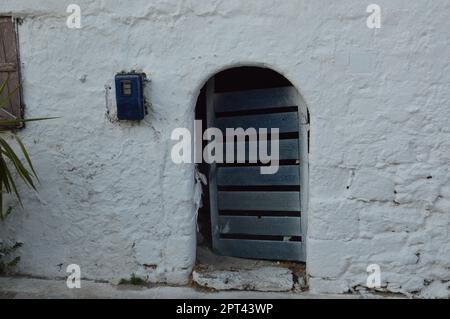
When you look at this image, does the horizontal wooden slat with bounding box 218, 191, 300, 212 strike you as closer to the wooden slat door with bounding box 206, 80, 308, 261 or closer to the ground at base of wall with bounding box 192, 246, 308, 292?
the wooden slat door with bounding box 206, 80, 308, 261

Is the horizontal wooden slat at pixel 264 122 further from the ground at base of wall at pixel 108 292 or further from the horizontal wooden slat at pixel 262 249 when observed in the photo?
the ground at base of wall at pixel 108 292

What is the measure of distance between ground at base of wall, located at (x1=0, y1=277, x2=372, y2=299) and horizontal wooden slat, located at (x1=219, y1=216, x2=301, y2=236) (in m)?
0.56

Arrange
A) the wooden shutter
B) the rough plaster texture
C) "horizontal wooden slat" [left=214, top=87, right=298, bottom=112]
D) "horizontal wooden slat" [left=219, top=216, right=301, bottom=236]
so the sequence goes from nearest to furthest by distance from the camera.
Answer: the rough plaster texture → the wooden shutter → "horizontal wooden slat" [left=214, top=87, right=298, bottom=112] → "horizontal wooden slat" [left=219, top=216, right=301, bottom=236]

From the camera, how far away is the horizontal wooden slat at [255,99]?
3990 mm

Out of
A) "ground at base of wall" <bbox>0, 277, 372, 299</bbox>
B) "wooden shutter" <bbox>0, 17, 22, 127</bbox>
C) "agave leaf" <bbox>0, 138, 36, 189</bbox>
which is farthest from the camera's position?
"wooden shutter" <bbox>0, 17, 22, 127</bbox>

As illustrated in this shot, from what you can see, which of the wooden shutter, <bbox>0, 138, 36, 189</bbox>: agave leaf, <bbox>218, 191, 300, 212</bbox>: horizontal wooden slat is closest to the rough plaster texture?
the wooden shutter

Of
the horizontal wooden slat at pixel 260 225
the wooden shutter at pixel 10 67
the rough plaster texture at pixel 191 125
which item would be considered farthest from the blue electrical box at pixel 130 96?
the horizontal wooden slat at pixel 260 225

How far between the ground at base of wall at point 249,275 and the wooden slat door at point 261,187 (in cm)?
16

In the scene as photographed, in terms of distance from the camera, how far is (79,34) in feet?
12.3

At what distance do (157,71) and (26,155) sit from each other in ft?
3.58

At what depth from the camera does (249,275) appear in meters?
3.88

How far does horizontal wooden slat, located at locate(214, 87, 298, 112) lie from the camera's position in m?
3.99

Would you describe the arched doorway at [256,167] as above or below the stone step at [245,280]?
above
